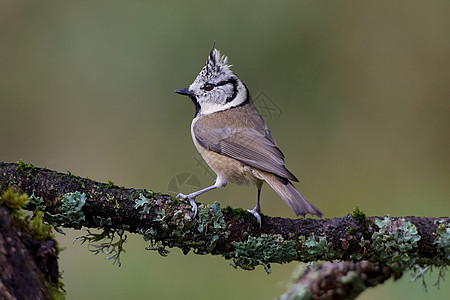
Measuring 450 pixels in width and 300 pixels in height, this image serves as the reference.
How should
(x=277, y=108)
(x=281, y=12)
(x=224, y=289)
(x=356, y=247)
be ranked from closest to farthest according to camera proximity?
(x=356, y=247) → (x=224, y=289) → (x=277, y=108) → (x=281, y=12)

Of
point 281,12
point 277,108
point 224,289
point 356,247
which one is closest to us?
point 356,247

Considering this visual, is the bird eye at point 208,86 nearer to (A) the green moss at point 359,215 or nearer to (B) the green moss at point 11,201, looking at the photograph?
(A) the green moss at point 359,215

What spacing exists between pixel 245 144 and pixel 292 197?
0.85 metres

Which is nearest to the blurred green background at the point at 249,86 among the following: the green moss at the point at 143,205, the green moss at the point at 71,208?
the green moss at the point at 143,205

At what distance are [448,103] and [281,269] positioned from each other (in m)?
2.74

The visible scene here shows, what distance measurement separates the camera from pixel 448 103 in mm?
6137

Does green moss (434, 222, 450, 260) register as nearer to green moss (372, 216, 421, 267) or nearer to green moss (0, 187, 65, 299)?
green moss (372, 216, 421, 267)

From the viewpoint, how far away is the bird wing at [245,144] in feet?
12.7

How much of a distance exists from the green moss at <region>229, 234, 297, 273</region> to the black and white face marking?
6.72 feet

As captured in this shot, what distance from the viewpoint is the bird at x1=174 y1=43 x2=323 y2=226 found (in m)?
3.74

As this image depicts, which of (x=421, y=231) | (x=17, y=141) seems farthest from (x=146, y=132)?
(x=421, y=231)

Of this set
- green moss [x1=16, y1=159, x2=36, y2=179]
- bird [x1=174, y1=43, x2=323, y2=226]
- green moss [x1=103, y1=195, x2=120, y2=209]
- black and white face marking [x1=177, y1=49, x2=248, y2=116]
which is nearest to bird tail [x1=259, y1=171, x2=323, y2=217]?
bird [x1=174, y1=43, x2=323, y2=226]

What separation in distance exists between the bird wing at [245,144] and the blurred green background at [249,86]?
4.27 ft

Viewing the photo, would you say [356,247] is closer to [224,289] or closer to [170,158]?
[224,289]
